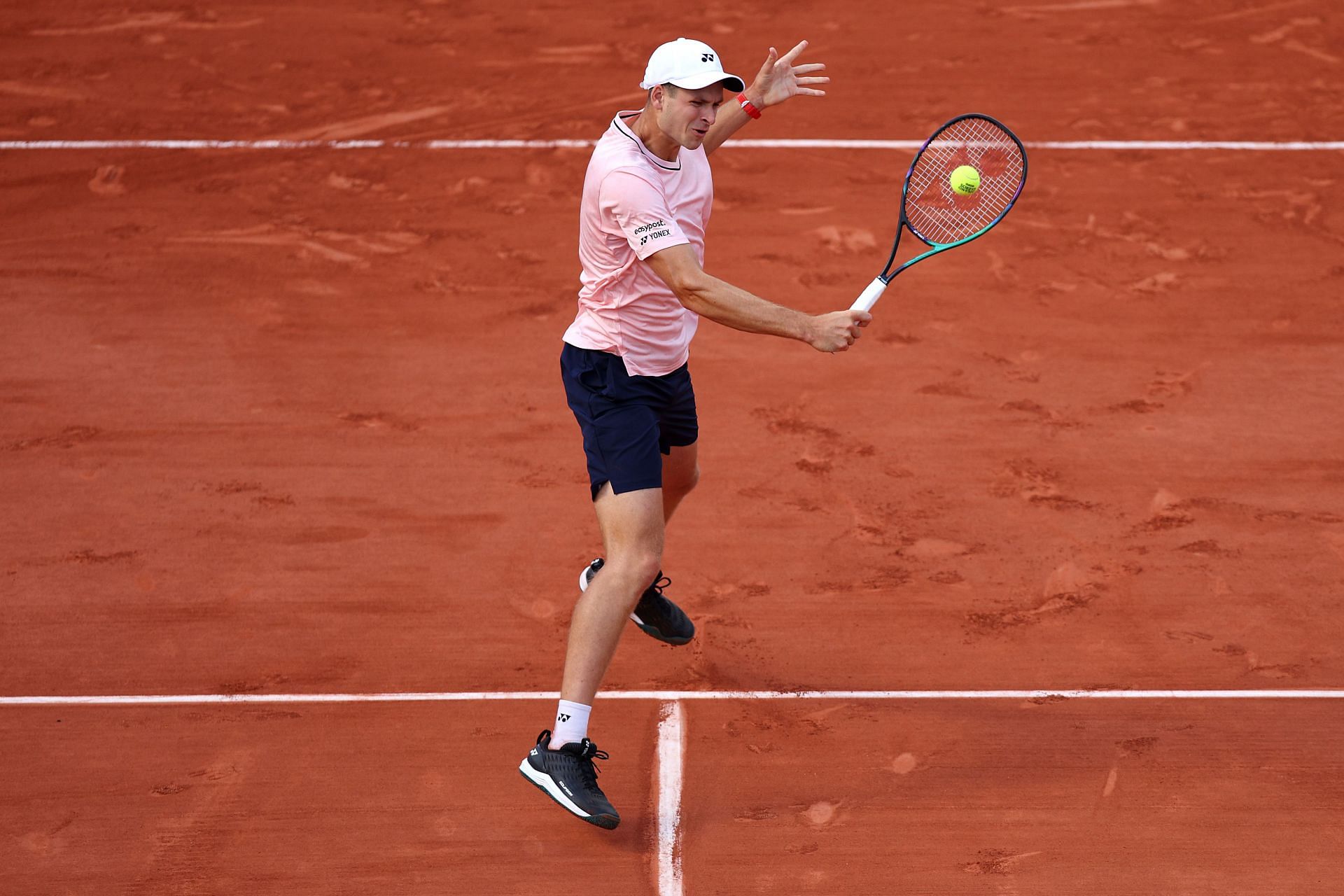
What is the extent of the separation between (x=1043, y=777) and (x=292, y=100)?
25.0 feet

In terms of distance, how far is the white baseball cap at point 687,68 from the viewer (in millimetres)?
3809

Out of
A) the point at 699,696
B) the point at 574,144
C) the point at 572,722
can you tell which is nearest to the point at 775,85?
the point at 699,696

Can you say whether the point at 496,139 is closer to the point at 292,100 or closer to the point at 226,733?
the point at 292,100

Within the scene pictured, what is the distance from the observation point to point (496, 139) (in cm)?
933

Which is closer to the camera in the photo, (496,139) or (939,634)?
(939,634)

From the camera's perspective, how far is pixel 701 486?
19.7ft

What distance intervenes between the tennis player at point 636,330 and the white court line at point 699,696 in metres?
0.70

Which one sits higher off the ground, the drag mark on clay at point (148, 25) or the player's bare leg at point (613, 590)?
the drag mark on clay at point (148, 25)

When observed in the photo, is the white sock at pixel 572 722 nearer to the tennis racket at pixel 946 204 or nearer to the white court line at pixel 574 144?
the tennis racket at pixel 946 204

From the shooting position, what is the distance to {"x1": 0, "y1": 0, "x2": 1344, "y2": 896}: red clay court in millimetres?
4191

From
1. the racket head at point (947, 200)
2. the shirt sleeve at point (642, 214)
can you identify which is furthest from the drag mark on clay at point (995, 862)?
the shirt sleeve at point (642, 214)

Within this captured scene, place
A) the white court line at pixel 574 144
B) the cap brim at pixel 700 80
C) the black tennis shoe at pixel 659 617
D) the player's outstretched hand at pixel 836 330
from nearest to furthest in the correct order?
1. the player's outstretched hand at pixel 836 330
2. the cap brim at pixel 700 80
3. the black tennis shoe at pixel 659 617
4. the white court line at pixel 574 144

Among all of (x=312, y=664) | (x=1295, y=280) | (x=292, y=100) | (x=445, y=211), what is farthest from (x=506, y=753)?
(x=292, y=100)

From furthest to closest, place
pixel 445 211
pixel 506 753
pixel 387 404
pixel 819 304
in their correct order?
pixel 445 211, pixel 819 304, pixel 387 404, pixel 506 753
